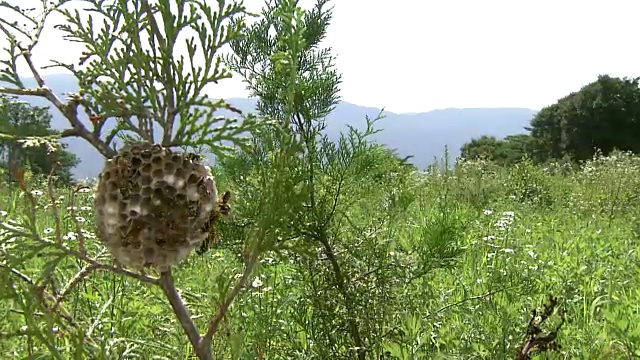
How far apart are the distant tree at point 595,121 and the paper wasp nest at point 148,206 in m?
28.3

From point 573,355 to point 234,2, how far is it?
201cm

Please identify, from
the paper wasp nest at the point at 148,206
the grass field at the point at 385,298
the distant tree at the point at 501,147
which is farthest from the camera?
the distant tree at the point at 501,147

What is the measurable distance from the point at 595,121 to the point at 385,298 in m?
29.0

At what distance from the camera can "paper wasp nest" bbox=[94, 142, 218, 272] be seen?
817 mm

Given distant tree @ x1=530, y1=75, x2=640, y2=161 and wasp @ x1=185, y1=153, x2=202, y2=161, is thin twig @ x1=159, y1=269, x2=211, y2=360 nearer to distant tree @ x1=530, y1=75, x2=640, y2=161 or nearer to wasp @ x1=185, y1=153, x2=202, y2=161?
wasp @ x1=185, y1=153, x2=202, y2=161

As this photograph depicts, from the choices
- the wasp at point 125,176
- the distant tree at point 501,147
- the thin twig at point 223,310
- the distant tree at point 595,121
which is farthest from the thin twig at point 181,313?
the distant tree at point 595,121

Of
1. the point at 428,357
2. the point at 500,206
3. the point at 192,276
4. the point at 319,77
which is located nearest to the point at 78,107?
the point at 319,77

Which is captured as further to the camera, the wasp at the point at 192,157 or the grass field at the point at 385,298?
the grass field at the point at 385,298

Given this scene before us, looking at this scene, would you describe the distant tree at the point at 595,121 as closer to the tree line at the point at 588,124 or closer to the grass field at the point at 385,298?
the tree line at the point at 588,124

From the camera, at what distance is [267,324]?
65.8 inches

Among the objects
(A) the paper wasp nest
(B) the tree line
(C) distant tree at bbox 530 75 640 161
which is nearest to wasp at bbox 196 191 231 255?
(A) the paper wasp nest

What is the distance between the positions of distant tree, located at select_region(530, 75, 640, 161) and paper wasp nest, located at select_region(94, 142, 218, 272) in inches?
1113

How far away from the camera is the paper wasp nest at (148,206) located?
2.68 ft

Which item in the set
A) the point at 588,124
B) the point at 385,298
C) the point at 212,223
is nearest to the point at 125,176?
the point at 212,223
